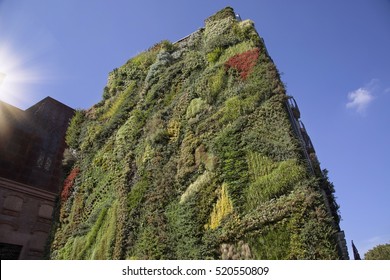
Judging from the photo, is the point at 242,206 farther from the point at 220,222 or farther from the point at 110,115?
the point at 110,115

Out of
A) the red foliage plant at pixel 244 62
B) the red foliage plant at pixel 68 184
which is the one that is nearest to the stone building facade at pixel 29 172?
the red foliage plant at pixel 68 184

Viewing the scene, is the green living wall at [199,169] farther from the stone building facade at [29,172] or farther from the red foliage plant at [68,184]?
the stone building facade at [29,172]

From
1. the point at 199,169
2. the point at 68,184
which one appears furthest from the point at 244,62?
the point at 68,184

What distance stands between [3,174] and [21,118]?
4593 mm

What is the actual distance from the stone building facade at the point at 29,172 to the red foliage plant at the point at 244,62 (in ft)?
47.9

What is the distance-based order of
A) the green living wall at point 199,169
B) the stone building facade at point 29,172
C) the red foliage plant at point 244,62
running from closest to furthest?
the green living wall at point 199,169, the red foliage plant at point 244,62, the stone building facade at point 29,172

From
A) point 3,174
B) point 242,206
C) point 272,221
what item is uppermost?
point 3,174

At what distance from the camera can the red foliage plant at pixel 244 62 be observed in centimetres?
1222

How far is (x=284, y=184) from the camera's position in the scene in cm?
889

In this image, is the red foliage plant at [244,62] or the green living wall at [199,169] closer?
the green living wall at [199,169]

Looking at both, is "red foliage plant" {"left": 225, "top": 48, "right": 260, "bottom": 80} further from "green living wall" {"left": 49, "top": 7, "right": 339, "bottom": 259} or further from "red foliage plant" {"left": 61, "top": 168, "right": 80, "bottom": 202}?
"red foliage plant" {"left": 61, "top": 168, "right": 80, "bottom": 202}
